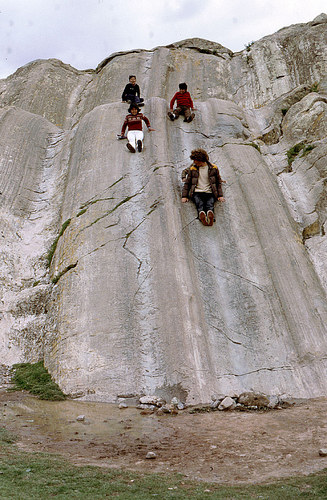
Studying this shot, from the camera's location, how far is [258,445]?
4660mm

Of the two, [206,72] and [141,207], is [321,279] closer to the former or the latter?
[141,207]

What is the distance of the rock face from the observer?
7195mm

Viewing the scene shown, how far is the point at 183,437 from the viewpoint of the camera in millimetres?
5059

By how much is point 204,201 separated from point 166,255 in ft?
5.56

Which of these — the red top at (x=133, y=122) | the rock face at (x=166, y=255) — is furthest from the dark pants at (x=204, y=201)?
the red top at (x=133, y=122)

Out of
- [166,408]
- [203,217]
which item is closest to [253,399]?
[166,408]

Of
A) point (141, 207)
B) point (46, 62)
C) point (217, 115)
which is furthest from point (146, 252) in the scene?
point (46, 62)

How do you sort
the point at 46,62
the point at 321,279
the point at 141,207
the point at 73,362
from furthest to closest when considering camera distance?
the point at 46,62 → the point at 141,207 → the point at 321,279 → the point at 73,362

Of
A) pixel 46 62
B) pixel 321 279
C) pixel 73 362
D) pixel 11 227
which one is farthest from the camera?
pixel 46 62

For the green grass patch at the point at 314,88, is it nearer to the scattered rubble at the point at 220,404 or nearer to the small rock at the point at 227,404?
the scattered rubble at the point at 220,404

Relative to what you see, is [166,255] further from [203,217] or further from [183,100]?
[183,100]

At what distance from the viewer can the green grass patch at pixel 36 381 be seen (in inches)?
269

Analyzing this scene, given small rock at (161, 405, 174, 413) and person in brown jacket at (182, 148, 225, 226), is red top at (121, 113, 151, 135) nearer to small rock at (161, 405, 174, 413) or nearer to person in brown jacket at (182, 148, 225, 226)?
person in brown jacket at (182, 148, 225, 226)

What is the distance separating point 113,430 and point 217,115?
9.33m
